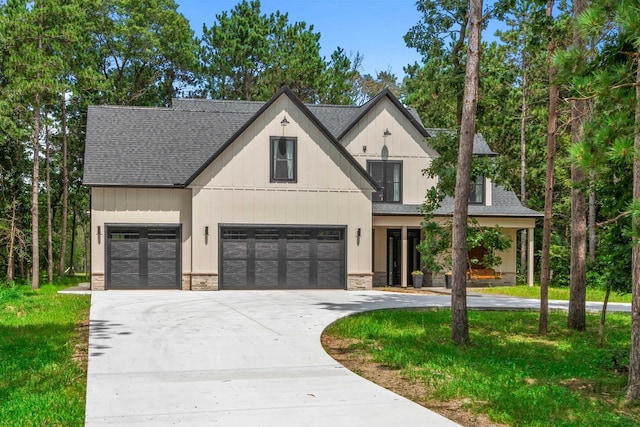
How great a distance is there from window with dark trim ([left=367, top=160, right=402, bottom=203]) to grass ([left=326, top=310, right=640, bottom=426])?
34.7 ft

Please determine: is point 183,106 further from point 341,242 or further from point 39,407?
point 39,407

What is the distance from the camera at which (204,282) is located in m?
23.1

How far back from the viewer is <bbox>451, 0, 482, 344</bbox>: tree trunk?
39.4 feet

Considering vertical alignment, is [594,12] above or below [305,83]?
below

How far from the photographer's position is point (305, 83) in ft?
132

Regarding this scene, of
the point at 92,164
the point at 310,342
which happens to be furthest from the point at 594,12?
the point at 92,164

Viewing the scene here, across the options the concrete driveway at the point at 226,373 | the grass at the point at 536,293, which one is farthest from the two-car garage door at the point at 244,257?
the concrete driveway at the point at 226,373

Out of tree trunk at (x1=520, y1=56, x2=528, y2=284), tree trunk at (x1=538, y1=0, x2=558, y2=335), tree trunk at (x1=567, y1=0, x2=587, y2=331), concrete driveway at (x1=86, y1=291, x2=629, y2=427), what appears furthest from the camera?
tree trunk at (x1=520, y1=56, x2=528, y2=284)

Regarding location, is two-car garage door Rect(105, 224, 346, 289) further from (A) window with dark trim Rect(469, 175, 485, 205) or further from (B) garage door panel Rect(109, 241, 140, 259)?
(A) window with dark trim Rect(469, 175, 485, 205)

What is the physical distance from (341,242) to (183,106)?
33.2 feet

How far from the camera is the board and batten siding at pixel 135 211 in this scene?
896 inches

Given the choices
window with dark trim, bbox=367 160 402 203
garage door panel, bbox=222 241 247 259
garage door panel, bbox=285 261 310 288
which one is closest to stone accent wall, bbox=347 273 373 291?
garage door panel, bbox=285 261 310 288

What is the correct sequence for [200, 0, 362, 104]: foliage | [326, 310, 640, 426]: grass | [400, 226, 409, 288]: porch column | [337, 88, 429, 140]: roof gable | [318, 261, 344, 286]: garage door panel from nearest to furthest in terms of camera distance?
[326, 310, 640, 426]: grass < [318, 261, 344, 286]: garage door panel < [400, 226, 409, 288]: porch column < [337, 88, 429, 140]: roof gable < [200, 0, 362, 104]: foliage

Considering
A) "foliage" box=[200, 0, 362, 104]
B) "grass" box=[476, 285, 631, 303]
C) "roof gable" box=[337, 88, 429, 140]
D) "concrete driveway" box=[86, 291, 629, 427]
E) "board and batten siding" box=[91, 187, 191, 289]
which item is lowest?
"grass" box=[476, 285, 631, 303]
